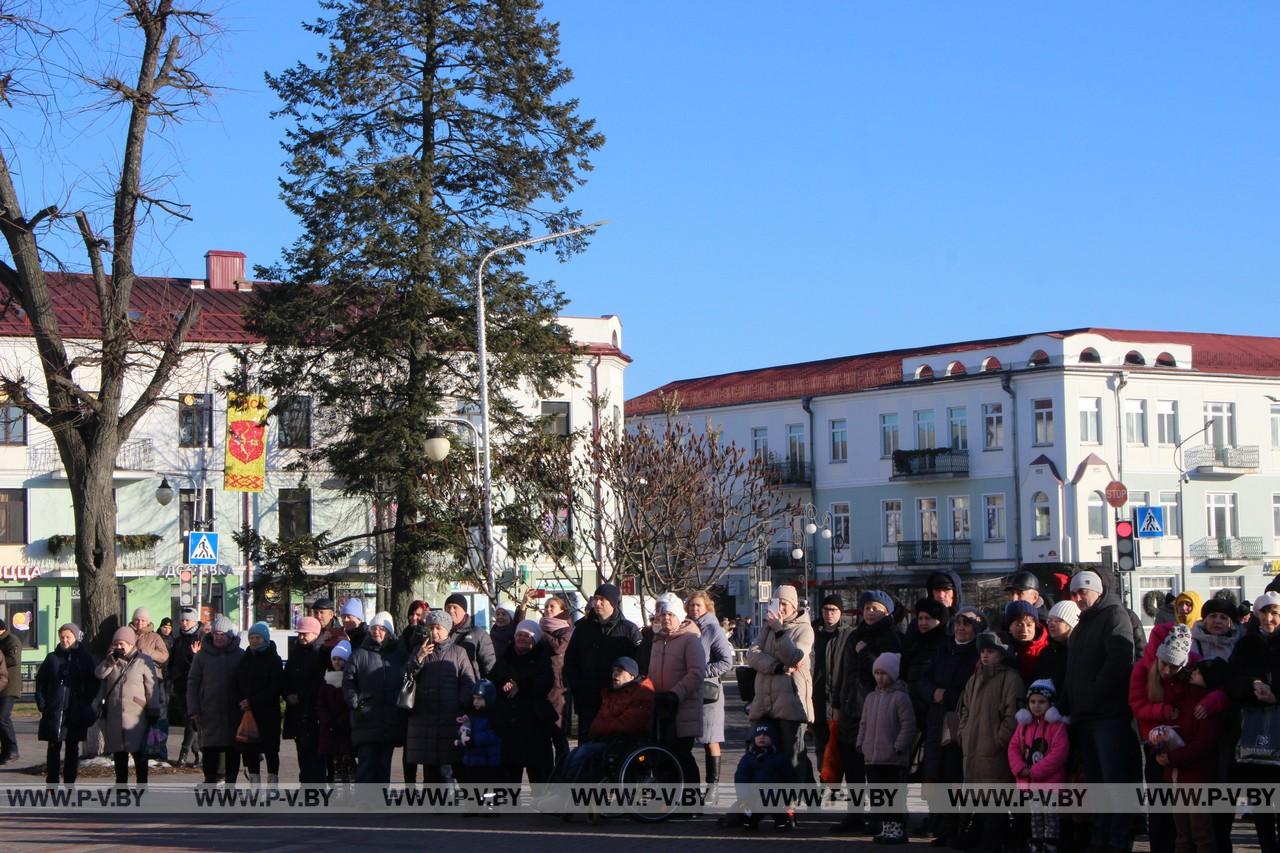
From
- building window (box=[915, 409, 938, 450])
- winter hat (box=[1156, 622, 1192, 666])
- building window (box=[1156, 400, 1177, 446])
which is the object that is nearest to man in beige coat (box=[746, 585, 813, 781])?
winter hat (box=[1156, 622, 1192, 666])

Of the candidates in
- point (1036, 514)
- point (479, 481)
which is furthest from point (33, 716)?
point (1036, 514)

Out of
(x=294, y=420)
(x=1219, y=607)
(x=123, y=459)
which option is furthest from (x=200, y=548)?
(x=123, y=459)

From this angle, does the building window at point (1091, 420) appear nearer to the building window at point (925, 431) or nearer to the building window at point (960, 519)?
the building window at point (960, 519)

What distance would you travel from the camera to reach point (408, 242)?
35156 mm

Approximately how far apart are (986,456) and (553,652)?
54.0m

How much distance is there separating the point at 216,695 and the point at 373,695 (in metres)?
1.69

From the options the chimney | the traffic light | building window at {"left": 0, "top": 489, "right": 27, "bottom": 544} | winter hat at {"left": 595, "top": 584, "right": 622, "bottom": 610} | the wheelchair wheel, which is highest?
the chimney

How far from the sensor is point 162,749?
1786 cm

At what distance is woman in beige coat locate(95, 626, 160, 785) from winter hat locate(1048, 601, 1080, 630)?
9210 millimetres

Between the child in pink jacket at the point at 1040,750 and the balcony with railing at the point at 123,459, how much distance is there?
44869 mm

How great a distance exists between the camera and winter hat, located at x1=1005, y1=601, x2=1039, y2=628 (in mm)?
12453

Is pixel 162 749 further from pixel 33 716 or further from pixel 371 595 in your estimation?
pixel 371 595

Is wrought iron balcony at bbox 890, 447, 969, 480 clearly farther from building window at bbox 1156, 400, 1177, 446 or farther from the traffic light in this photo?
the traffic light

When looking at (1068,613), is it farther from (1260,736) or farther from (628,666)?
(628,666)
